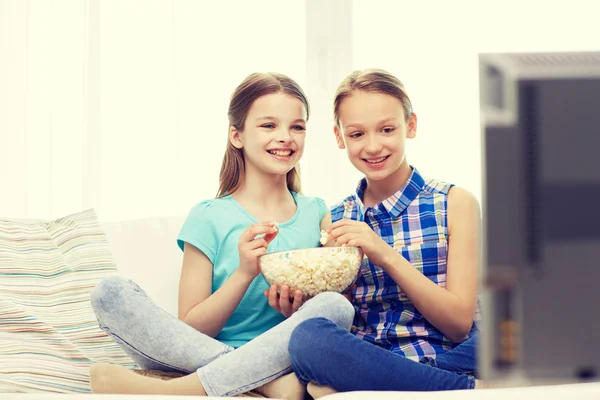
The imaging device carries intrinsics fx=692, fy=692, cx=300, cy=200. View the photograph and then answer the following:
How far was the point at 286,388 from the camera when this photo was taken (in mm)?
1260

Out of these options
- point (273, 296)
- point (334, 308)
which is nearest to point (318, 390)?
point (334, 308)

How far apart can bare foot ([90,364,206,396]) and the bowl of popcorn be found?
27 centimetres

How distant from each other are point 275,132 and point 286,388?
73cm

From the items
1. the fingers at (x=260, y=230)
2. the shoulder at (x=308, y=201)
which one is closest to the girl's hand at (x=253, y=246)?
the fingers at (x=260, y=230)

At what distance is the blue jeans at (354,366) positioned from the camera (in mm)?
1154

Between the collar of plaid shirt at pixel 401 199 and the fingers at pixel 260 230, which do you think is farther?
the collar of plaid shirt at pixel 401 199

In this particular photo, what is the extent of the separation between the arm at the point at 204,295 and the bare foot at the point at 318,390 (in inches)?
15.1

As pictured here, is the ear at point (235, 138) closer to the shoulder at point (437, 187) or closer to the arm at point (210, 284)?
the arm at point (210, 284)

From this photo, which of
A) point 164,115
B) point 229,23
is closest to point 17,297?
point 164,115

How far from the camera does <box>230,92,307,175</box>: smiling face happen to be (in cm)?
177

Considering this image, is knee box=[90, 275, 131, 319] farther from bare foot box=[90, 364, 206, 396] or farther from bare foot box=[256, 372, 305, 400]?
bare foot box=[256, 372, 305, 400]

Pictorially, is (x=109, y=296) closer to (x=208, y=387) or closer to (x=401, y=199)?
(x=208, y=387)

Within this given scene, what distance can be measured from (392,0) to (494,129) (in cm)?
254

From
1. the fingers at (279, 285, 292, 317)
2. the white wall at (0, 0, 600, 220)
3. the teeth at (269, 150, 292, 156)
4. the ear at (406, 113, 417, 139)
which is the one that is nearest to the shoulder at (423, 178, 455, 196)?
the ear at (406, 113, 417, 139)
